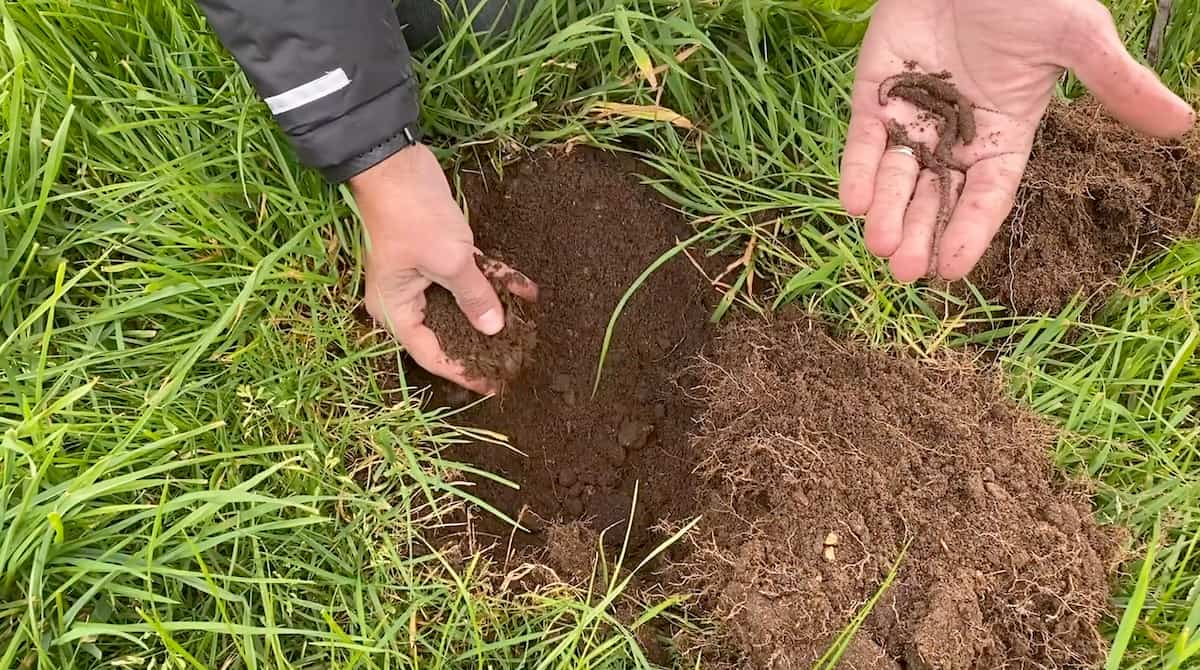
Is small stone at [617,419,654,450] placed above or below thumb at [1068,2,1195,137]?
below

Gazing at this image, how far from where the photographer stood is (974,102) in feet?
4.34

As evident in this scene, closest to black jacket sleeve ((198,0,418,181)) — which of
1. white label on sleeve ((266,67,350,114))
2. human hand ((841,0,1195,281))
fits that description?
white label on sleeve ((266,67,350,114))

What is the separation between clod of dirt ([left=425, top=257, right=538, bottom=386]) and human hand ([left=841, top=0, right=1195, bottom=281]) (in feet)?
1.82

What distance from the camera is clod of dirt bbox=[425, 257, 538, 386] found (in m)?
1.34

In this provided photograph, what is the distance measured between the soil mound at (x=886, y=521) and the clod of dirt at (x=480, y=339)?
0.32m

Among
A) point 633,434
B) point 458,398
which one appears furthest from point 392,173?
point 633,434

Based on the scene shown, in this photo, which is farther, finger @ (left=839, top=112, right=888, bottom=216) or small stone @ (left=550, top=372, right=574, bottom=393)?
small stone @ (left=550, top=372, right=574, bottom=393)

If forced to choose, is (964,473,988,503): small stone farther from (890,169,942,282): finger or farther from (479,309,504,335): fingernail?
(479,309,504,335): fingernail

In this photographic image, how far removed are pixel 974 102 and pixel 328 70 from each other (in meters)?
0.99

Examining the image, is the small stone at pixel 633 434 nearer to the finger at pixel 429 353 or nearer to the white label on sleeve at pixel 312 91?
the finger at pixel 429 353

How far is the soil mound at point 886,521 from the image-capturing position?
1.20 meters

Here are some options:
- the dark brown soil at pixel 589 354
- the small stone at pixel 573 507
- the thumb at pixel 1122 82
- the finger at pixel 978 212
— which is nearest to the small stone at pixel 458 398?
the dark brown soil at pixel 589 354

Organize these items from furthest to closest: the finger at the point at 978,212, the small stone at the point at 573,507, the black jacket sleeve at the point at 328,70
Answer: the small stone at the point at 573,507
the finger at the point at 978,212
the black jacket sleeve at the point at 328,70

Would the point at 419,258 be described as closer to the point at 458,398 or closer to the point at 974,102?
the point at 458,398
